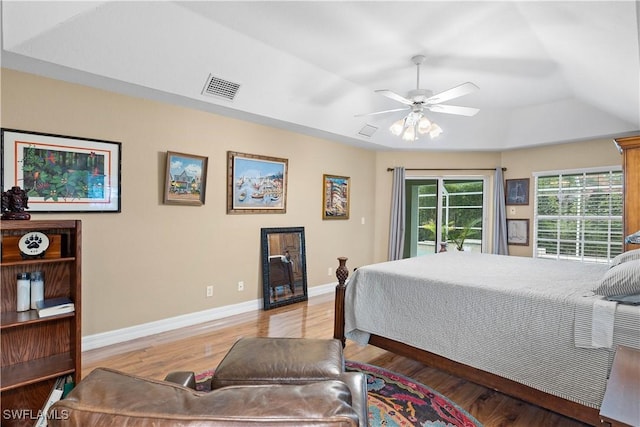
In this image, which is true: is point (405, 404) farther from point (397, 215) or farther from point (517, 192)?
point (517, 192)

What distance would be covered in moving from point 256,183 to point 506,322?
3.06 meters

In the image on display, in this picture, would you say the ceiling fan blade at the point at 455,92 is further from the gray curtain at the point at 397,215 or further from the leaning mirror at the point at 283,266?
the gray curtain at the point at 397,215

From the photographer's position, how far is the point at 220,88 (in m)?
3.33

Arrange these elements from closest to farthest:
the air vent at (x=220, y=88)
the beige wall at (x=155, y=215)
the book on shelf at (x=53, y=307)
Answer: the book on shelf at (x=53, y=307) → the beige wall at (x=155, y=215) → the air vent at (x=220, y=88)

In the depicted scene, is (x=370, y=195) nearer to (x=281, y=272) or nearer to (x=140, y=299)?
(x=281, y=272)

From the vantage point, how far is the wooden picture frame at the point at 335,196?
16.8 feet

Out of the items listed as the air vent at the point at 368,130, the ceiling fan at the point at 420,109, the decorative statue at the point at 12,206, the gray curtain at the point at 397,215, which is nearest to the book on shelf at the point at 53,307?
the decorative statue at the point at 12,206

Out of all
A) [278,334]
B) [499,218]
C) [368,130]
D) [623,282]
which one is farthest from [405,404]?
[499,218]

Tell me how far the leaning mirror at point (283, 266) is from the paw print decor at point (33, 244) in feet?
8.02

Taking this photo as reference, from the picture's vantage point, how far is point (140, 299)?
3.33m

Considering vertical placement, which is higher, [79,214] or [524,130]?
[524,130]

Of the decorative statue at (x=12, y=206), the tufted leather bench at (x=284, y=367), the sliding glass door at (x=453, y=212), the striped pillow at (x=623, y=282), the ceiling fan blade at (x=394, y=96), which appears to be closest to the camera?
the tufted leather bench at (x=284, y=367)

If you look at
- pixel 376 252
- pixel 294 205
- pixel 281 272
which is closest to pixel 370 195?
pixel 376 252

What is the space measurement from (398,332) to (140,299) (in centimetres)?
245
